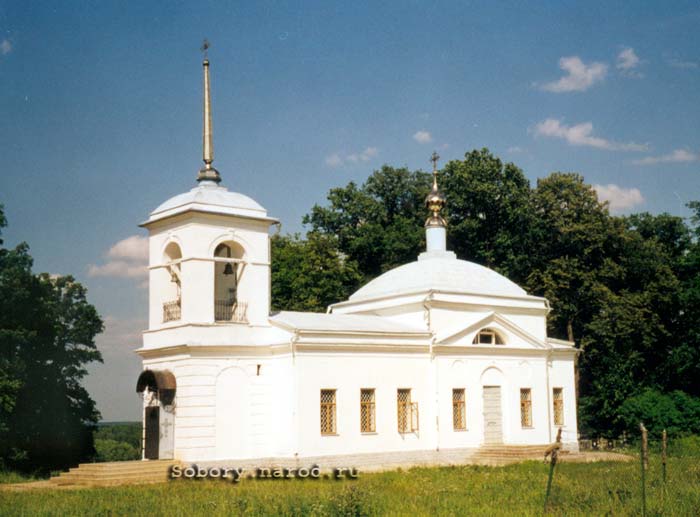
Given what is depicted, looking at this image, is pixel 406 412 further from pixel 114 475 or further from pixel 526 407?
pixel 114 475

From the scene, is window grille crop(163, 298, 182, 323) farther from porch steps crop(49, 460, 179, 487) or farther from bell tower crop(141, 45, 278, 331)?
porch steps crop(49, 460, 179, 487)

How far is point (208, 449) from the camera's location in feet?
76.8

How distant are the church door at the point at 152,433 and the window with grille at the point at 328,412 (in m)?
4.44

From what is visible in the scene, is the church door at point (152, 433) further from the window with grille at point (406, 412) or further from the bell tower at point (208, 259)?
the window with grille at point (406, 412)

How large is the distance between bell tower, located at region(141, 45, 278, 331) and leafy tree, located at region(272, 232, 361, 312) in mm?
15114

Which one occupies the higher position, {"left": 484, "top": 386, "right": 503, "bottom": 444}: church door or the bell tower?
the bell tower

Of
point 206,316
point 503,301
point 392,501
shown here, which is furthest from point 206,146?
point 392,501

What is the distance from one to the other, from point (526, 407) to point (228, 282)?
10.8 meters

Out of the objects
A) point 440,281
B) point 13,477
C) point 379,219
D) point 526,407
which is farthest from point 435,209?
point 13,477

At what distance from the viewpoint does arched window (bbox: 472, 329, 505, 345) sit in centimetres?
2869

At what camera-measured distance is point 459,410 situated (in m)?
27.9

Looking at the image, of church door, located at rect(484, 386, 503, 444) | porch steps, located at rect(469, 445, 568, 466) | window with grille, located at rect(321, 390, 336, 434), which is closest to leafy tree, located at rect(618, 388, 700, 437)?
church door, located at rect(484, 386, 503, 444)

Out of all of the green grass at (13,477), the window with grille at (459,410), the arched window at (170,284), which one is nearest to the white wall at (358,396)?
the window with grille at (459,410)

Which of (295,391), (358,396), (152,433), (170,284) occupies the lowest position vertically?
(152,433)
